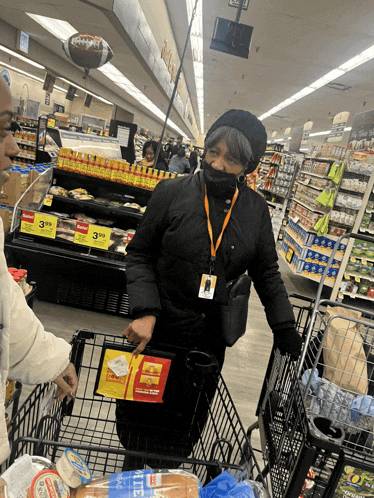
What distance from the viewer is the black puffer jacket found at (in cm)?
151

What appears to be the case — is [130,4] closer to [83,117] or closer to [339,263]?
[339,263]

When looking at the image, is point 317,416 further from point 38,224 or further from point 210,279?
point 38,224

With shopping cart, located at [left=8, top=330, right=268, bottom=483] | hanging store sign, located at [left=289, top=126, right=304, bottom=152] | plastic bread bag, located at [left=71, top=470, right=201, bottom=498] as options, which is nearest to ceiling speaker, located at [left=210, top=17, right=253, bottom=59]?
shopping cart, located at [left=8, top=330, right=268, bottom=483]

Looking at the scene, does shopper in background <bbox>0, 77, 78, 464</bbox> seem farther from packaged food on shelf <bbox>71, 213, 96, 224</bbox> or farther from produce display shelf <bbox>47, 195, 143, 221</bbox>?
packaged food on shelf <bbox>71, 213, 96, 224</bbox>

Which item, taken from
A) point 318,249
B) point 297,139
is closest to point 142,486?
point 318,249

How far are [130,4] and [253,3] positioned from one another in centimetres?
256

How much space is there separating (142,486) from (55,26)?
33.0ft

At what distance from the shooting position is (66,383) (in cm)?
125

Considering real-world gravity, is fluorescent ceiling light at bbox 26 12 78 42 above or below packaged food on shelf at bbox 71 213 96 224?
above

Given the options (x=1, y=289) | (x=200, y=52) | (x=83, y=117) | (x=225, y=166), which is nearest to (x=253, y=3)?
(x=200, y=52)

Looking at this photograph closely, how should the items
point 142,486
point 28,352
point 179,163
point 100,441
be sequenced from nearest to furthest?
point 142,486
point 28,352
point 100,441
point 179,163

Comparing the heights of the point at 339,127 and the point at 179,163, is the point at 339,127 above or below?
above

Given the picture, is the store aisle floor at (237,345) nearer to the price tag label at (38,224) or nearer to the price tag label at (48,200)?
the price tag label at (38,224)

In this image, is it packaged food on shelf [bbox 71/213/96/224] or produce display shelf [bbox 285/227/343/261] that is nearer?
packaged food on shelf [bbox 71/213/96/224]
